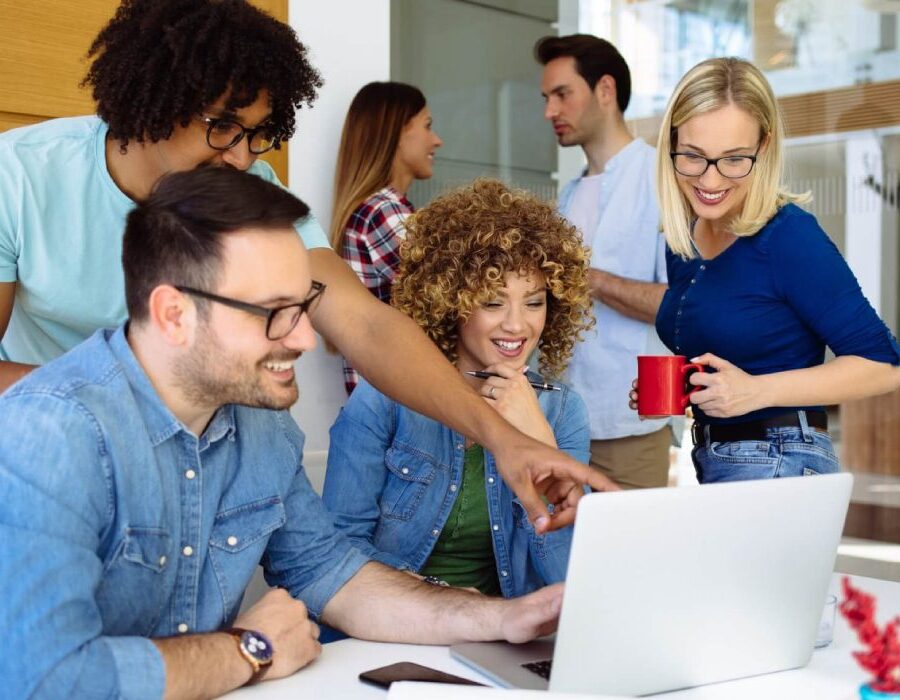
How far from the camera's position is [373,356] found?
200 cm

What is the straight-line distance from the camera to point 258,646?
4.59 ft

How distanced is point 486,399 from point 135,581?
91 cm

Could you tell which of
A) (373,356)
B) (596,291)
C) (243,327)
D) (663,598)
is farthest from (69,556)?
(596,291)

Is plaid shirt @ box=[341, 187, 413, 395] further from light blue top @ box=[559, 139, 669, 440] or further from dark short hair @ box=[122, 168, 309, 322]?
dark short hair @ box=[122, 168, 309, 322]

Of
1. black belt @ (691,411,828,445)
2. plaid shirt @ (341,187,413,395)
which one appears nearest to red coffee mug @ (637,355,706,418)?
black belt @ (691,411,828,445)

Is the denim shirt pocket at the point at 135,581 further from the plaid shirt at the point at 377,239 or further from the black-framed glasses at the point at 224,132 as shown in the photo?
the plaid shirt at the point at 377,239

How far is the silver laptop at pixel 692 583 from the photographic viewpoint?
1160 mm

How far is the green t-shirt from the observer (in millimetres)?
2115

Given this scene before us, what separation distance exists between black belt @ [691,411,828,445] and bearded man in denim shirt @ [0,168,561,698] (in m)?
0.79

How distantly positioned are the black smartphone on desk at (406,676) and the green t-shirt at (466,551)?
2.28 feet

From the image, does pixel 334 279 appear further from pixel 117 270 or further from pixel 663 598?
pixel 663 598

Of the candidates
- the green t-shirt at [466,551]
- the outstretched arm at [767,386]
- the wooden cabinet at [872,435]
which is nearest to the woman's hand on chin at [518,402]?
the green t-shirt at [466,551]

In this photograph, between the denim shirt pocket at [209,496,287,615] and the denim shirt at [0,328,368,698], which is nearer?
the denim shirt at [0,328,368,698]

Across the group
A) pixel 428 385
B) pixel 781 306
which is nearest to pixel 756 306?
pixel 781 306
